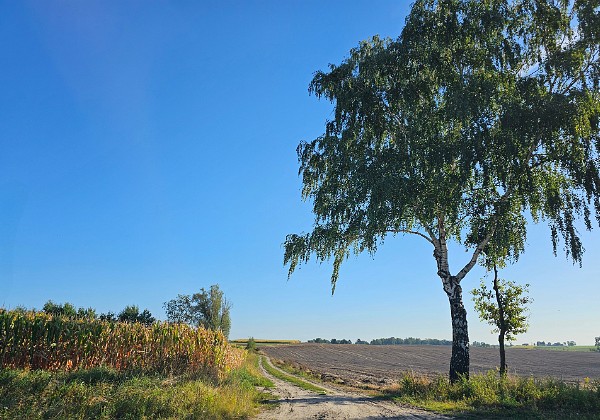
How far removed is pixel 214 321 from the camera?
8025 cm

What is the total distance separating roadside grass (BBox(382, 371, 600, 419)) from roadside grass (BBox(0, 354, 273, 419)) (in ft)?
24.9

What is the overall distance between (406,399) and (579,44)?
1770 centimetres

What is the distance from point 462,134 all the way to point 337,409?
12944 mm

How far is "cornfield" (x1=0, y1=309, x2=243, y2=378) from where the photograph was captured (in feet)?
52.7

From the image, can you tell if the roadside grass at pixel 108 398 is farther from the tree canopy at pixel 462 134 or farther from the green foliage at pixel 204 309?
the green foliage at pixel 204 309

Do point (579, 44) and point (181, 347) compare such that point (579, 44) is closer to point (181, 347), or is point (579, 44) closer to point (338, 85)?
point (338, 85)

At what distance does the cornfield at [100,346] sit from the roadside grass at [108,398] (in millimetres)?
3235

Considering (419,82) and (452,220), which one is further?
(419,82)

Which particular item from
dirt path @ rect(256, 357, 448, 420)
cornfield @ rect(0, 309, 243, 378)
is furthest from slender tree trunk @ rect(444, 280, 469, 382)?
cornfield @ rect(0, 309, 243, 378)

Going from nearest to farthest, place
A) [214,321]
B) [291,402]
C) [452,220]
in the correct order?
Answer: 1. [291,402]
2. [452,220]
3. [214,321]

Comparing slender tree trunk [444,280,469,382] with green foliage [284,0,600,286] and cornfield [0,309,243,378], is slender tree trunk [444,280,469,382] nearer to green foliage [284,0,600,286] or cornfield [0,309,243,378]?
green foliage [284,0,600,286]

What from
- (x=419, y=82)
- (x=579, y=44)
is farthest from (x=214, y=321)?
(x=579, y=44)

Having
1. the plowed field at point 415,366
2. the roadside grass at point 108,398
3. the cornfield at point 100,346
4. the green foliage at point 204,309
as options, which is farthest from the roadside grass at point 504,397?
the green foliage at point 204,309

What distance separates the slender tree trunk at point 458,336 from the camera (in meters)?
20.3
